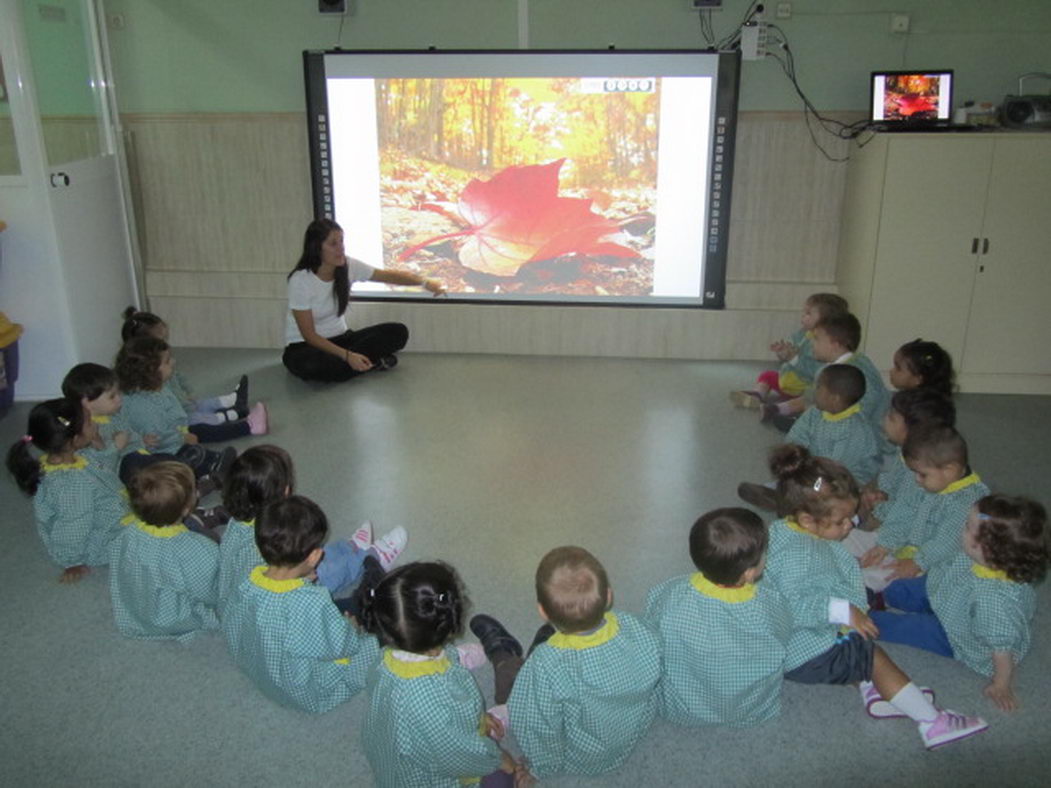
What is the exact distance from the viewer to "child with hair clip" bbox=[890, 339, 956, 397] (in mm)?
3262

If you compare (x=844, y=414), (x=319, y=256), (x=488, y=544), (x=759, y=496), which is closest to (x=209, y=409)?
(x=319, y=256)

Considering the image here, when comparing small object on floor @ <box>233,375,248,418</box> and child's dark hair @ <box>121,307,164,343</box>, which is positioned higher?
child's dark hair @ <box>121,307,164,343</box>

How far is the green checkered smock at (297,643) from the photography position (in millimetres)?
2068

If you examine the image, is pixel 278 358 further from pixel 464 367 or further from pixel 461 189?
pixel 461 189

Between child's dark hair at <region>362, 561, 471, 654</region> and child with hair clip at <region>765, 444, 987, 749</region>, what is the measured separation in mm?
874

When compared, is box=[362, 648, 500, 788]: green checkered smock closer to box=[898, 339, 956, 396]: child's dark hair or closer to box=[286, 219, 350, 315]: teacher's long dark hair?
box=[898, 339, 956, 396]: child's dark hair

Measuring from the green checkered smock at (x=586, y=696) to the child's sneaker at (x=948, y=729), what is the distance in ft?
2.25

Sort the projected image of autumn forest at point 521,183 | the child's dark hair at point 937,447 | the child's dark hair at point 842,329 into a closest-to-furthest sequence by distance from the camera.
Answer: the child's dark hair at point 937,447 → the child's dark hair at point 842,329 → the projected image of autumn forest at point 521,183

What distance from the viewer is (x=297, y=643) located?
81.4 inches

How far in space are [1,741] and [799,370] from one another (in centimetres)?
342

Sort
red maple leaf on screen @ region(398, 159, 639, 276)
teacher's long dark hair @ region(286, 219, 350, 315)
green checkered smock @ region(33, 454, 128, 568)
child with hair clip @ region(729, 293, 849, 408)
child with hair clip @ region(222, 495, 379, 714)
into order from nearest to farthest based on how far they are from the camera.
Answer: child with hair clip @ region(222, 495, 379, 714) < green checkered smock @ region(33, 454, 128, 568) < child with hair clip @ region(729, 293, 849, 408) < teacher's long dark hair @ region(286, 219, 350, 315) < red maple leaf on screen @ region(398, 159, 639, 276)

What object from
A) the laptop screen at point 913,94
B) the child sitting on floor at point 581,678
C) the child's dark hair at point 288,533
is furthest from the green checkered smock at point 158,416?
the laptop screen at point 913,94

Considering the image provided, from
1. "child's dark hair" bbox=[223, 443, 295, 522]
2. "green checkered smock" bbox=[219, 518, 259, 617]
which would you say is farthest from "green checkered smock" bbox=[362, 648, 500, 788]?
"child's dark hair" bbox=[223, 443, 295, 522]

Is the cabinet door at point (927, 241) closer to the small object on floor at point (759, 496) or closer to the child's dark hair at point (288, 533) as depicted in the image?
the small object on floor at point (759, 496)
